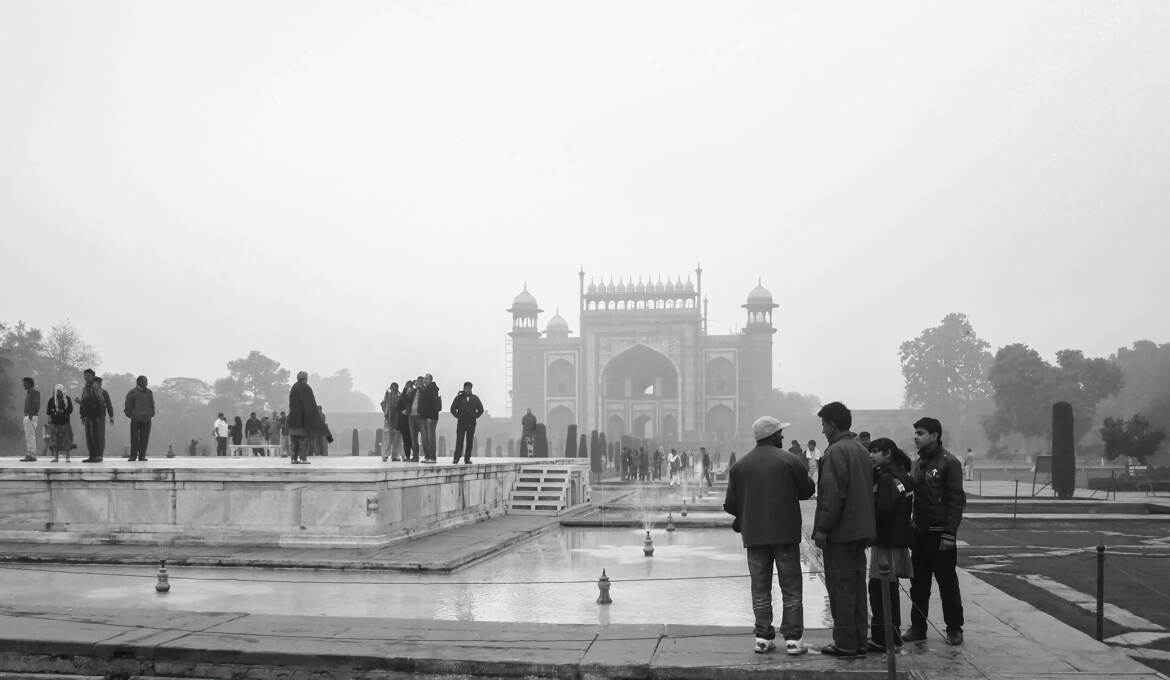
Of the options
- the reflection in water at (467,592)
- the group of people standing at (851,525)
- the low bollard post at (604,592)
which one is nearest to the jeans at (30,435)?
the reflection in water at (467,592)

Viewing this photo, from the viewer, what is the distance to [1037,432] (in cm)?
5425

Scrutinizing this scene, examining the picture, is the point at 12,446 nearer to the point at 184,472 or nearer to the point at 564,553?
the point at 184,472

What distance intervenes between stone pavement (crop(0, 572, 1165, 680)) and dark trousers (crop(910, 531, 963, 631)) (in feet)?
0.50

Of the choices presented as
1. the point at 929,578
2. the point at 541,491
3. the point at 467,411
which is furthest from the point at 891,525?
the point at 541,491

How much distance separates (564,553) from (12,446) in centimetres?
3139

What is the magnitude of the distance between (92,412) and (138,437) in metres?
1.21

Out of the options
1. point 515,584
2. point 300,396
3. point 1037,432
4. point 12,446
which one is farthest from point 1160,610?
point 1037,432

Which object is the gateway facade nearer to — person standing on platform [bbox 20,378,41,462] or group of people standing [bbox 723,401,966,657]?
person standing on platform [bbox 20,378,41,462]

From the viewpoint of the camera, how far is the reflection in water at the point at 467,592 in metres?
7.19

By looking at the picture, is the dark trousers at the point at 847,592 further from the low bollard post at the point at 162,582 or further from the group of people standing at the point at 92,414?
the group of people standing at the point at 92,414

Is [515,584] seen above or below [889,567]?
below

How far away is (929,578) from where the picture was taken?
6.04 meters

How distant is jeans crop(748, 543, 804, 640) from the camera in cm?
545

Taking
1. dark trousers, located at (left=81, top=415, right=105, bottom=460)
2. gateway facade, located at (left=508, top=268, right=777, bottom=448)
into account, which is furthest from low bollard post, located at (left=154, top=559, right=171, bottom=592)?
gateway facade, located at (left=508, top=268, right=777, bottom=448)
